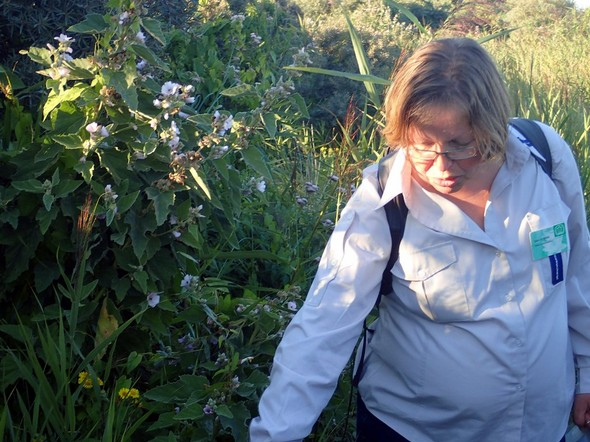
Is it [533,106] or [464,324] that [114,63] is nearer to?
[464,324]

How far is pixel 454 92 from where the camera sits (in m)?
2.09

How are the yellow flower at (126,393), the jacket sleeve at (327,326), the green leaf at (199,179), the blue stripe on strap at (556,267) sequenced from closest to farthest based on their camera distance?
1. the jacket sleeve at (327,326)
2. the blue stripe on strap at (556,267)
3. the yellow flower at (126,393)
4. the green leaf at (199,179)

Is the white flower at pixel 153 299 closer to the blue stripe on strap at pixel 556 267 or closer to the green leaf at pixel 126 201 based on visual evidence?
the green leaf at pixel 126 201

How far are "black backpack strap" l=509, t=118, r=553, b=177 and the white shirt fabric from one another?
0.04 meters

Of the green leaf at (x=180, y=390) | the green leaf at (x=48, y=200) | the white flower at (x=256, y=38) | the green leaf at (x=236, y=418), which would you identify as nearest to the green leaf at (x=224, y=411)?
the green leaf at (x=236, y=418)

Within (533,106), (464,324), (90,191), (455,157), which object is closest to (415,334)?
(464,324)

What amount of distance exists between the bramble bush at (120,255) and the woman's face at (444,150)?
0.71 m

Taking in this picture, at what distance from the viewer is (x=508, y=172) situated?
2264 millimetres

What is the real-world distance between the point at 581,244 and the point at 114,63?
1.45 metres

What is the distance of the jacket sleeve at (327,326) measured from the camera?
1.99 m

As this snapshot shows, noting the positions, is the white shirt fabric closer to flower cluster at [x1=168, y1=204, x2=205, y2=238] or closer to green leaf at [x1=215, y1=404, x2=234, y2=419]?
green leaf at [x1=215, y1=404, x2=234, y2=419]

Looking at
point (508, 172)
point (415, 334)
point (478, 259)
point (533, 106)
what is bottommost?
point (533, 106)

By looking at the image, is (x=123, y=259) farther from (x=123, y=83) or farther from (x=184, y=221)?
(x=123, y=83)

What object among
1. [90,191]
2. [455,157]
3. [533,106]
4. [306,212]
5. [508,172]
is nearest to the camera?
[455,157]
